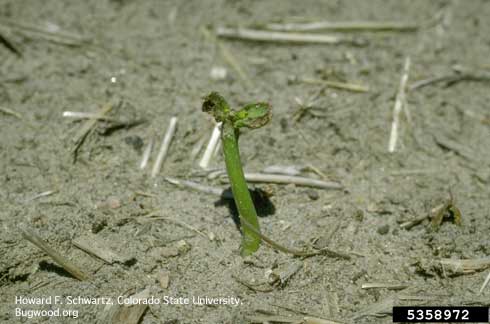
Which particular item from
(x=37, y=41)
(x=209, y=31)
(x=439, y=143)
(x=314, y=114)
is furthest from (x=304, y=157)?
(x=37, y=41)

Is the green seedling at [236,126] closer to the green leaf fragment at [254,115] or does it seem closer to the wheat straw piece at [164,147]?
the green leaf fragment at [254,115]

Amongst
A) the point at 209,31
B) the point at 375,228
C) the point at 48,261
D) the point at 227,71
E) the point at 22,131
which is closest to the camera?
the point at 48,261

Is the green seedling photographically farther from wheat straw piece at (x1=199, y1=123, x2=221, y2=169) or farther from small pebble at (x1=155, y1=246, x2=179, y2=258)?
wheat straw piece at (x1=199, y1=123, x2=221, y2=169)

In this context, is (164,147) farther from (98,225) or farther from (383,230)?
(383,230)

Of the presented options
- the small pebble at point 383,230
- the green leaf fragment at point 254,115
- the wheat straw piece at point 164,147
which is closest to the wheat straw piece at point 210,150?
the wheat straw piece at point 164,147

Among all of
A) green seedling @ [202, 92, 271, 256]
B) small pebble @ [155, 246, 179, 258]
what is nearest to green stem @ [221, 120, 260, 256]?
green seedling @ [202, 92, 271, 256]

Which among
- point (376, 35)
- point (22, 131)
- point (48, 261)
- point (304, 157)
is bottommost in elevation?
point (48, 261)

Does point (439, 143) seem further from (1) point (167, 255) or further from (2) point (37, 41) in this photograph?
(2) point (37, 41)
